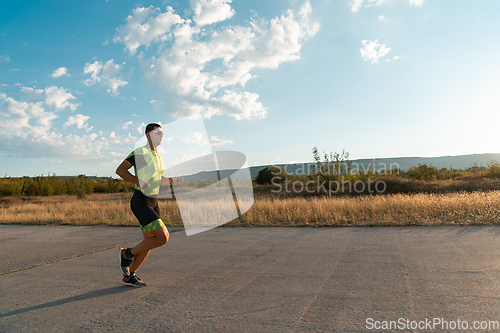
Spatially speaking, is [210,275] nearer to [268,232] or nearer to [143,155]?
[143,155]

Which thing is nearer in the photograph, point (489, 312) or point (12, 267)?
point (489, 312)

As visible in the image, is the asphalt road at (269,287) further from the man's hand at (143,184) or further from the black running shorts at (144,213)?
the man's hand at (143,184)

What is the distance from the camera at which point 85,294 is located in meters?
3.85

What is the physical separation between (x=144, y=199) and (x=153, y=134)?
0.98 meters

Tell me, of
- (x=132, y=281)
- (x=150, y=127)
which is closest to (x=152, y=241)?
(x=132, y=281)

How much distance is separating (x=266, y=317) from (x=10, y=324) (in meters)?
Answer: 2.77

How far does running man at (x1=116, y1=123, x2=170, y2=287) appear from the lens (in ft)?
13.0

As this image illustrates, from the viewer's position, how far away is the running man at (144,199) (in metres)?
3.95

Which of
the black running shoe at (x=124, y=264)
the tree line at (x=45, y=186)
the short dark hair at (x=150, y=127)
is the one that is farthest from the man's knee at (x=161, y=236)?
the tree line at (x=45, y=186)

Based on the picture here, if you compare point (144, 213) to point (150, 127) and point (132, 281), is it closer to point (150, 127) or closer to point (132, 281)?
point (132, 281)

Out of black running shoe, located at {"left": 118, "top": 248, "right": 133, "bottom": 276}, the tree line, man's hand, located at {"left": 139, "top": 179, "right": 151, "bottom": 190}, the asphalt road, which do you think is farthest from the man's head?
the tree line

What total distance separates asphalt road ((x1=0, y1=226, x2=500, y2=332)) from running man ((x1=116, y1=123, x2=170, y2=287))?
400mm

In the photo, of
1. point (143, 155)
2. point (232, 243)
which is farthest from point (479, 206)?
point (143, 155)

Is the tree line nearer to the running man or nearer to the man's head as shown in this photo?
the running man
